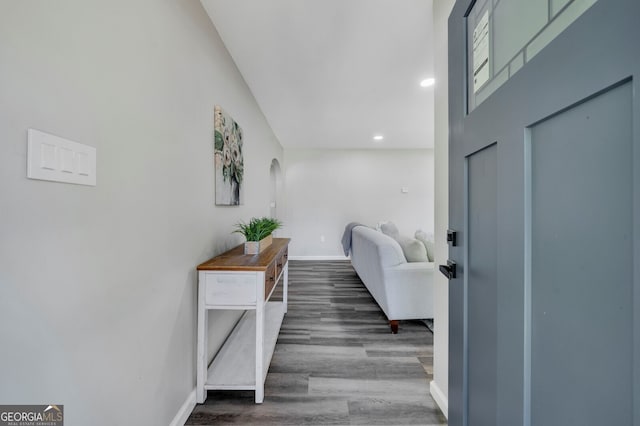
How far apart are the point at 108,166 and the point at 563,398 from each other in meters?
1.41

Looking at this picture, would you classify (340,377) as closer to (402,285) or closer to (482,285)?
(402,285)

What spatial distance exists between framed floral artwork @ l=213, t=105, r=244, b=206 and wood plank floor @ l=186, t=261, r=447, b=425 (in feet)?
4.19

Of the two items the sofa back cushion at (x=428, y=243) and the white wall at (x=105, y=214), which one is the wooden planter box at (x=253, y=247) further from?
the sofa back cushion at (x=428, y=243)

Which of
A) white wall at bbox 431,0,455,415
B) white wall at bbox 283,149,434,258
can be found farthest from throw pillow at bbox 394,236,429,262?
white wall at bbox 283,149,434,258

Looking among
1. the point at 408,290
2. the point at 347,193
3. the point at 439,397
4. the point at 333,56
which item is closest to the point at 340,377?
the point at 439,397

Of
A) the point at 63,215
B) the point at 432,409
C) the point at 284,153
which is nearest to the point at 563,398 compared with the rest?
the point at 432,409

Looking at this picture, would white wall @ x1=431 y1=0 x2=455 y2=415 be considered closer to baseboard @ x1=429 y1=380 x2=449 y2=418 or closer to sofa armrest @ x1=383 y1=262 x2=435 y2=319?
baseboard @ x1=429 y1=380 x2=449 y2=418

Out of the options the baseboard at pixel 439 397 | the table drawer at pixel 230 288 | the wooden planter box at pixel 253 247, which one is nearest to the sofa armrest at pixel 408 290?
the baseboard at pixel 439 397

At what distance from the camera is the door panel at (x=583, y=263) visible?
1.30ft

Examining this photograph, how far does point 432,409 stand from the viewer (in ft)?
4.70

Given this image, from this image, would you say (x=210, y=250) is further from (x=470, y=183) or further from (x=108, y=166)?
(x=470, y=183)

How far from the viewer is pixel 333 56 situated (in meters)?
2.08

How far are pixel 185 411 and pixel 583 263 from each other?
5.84ft

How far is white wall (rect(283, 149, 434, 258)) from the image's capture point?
5465 mm
